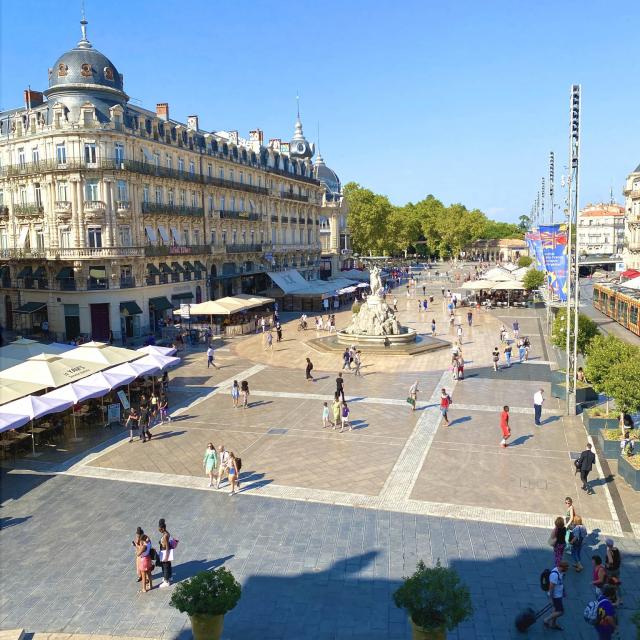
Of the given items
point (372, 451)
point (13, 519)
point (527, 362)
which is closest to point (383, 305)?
point (527, 362)

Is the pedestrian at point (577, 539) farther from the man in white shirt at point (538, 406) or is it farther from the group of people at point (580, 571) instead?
the man in white shirt at point (538, 406)

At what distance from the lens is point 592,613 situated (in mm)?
9703

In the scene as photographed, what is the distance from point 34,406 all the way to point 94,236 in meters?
23.2

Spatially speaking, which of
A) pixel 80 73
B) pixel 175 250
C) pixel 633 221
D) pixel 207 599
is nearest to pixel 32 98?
pixel 80 73

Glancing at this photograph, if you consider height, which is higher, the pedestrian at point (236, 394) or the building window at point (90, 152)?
the building window at point (90, 152)

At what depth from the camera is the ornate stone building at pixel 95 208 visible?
127ft

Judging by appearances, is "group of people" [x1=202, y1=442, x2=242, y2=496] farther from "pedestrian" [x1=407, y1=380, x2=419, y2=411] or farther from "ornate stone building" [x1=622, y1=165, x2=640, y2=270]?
"ornate stone building" [x1=622, y1=165, x2=640, y2=270]

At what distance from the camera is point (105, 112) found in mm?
39344

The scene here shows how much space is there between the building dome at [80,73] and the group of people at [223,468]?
102ft

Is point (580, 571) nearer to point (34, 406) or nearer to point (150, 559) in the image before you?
point (150, 559)

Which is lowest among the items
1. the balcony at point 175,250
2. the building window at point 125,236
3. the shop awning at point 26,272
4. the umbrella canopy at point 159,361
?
the umbrella canopy at point 159,361

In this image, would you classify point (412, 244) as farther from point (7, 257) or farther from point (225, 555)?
point (225, 555)

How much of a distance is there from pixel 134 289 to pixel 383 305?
16.3 meters

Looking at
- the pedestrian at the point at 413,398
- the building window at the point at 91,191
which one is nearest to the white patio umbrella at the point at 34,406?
the pedestrian at the point at 413,398
